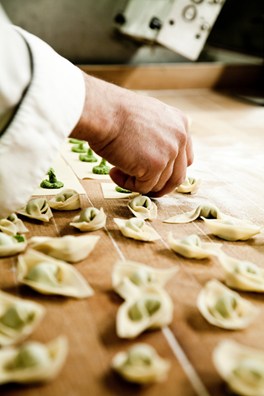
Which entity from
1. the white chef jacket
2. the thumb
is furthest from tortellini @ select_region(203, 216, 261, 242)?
the white chef jacket

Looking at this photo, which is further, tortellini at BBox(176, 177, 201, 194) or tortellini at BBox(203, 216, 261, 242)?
tortellini at BBox(176, 177, 201, 194)

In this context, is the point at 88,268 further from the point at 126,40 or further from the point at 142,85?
the point at 126,40

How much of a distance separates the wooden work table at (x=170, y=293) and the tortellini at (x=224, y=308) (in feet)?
0.06

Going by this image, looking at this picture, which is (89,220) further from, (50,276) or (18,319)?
(18,319)

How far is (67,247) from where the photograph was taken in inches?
50.4

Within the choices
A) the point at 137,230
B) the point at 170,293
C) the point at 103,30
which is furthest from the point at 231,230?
the point at 103,30

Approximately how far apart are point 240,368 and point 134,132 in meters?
0.78

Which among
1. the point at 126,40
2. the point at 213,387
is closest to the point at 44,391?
the point at 213,387

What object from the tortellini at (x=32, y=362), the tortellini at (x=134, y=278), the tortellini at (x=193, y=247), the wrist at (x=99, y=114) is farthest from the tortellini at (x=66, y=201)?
the tortellini at (x=32, y=362)

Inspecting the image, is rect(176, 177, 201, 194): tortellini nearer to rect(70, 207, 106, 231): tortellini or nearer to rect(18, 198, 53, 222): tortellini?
rect(70, 207, 106, 231): tortellini

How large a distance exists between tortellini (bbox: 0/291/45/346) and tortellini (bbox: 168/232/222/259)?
478mm

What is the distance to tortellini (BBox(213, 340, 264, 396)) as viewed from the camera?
87 cm

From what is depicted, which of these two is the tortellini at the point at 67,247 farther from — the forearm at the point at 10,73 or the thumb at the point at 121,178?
the thumb at the point at 121,178

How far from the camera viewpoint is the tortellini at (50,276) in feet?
3.72
